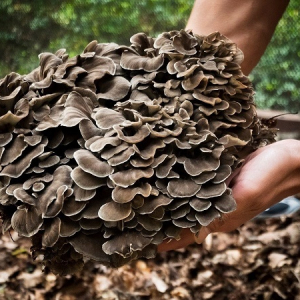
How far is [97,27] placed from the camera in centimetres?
250

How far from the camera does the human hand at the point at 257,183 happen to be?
116cm

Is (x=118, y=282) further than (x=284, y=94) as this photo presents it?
No

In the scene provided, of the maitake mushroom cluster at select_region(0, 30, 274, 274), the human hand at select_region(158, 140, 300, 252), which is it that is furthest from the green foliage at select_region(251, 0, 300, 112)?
the maitake mushroom cluster at select_region(0, 30, 274, 274)

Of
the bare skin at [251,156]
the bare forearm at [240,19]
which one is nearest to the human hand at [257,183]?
the bare skin at [251,156]

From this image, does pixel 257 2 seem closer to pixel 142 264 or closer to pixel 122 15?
pixel 122 15

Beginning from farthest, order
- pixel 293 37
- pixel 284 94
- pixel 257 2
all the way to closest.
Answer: pixel 284 94 < pixel 293 37 < pixel 257 2

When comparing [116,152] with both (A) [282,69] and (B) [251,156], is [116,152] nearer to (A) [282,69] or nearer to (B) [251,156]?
(B) [251,156]

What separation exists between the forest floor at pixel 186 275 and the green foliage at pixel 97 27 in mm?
1032

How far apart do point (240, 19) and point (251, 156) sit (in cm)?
64

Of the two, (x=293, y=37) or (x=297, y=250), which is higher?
(x=293, y=37)

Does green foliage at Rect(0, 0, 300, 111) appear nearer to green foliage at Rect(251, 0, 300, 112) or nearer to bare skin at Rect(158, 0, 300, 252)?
green foliage at Rect(251, 0, 300, 112)

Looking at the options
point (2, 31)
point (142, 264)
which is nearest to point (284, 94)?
point (142, 264)

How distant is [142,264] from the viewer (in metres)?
2.23

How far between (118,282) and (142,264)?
179 millimetres
